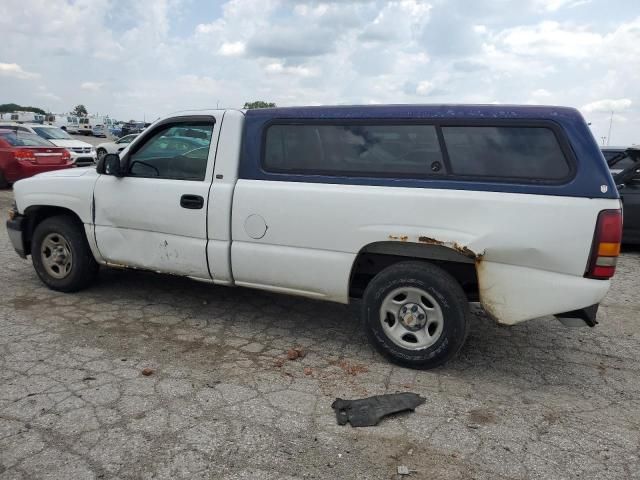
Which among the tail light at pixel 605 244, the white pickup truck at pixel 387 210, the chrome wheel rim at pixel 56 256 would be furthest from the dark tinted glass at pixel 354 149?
the chrome wheel rim at pixel 56 256

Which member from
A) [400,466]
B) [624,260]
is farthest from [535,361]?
[624,260]

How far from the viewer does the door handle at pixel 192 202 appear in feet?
13.5

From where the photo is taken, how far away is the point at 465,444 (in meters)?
2.77

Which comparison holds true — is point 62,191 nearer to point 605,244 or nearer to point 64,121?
point 605,244

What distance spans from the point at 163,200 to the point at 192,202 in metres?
0.31

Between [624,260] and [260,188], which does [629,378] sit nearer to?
[260,188]

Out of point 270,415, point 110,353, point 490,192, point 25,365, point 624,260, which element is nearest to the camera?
point 270,415

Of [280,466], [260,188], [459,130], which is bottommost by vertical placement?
[280,466]

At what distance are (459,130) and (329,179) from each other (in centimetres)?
97

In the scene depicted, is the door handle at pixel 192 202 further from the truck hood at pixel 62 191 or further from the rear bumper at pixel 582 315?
the rear bumper at pixel 582 315

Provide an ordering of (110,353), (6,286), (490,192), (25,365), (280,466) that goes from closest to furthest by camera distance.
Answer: (280,466)
(490,192)
(25,365)
(110,353)
(6,286)

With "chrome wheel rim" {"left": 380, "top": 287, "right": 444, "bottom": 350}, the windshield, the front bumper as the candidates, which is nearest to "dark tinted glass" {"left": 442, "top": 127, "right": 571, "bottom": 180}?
"chrome wheel rim" {"left": 380, "top": 287, "right": 444, "bottom": 350}

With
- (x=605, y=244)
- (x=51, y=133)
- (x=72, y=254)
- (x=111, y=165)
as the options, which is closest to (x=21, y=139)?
(x=51, y=133)

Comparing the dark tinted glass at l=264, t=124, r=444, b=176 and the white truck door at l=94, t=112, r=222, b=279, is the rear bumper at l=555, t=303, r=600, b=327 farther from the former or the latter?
the white truck door at l=94, t=112, r=222, b=279
